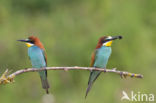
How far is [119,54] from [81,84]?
612 mm

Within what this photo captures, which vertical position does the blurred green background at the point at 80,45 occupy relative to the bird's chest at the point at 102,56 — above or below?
below

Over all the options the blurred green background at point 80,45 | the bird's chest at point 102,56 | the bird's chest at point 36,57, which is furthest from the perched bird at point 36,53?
the blurred green background at point 80,45

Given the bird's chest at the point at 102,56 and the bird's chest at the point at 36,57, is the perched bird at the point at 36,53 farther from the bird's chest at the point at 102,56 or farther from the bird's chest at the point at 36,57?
the bird's chest at the point at 102,56

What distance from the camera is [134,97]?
5461mm

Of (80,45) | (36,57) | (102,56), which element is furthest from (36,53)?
(80,45)

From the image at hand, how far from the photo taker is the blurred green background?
230 inches

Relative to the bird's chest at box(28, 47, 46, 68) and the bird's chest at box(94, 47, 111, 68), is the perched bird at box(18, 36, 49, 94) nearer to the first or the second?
the bird's chest at box(28, 47, 46, 68)

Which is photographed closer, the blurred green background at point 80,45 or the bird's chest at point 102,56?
the bird's chest at point 102,56

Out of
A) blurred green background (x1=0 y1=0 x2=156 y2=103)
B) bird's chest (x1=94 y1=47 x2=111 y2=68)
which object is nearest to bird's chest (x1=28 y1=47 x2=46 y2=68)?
bird's chest (x1=94 y1=47 x2=111 y2=68)

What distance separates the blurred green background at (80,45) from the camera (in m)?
5.85

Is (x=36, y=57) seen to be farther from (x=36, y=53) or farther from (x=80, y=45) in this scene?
(x=80, y=45)

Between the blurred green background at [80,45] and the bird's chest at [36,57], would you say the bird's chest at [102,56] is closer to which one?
the bird's chest at [36,57]

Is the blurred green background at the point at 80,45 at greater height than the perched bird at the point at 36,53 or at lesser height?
lesser

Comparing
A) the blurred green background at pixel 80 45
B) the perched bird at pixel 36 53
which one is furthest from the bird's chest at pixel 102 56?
the blurred green background at pixel 80 45
